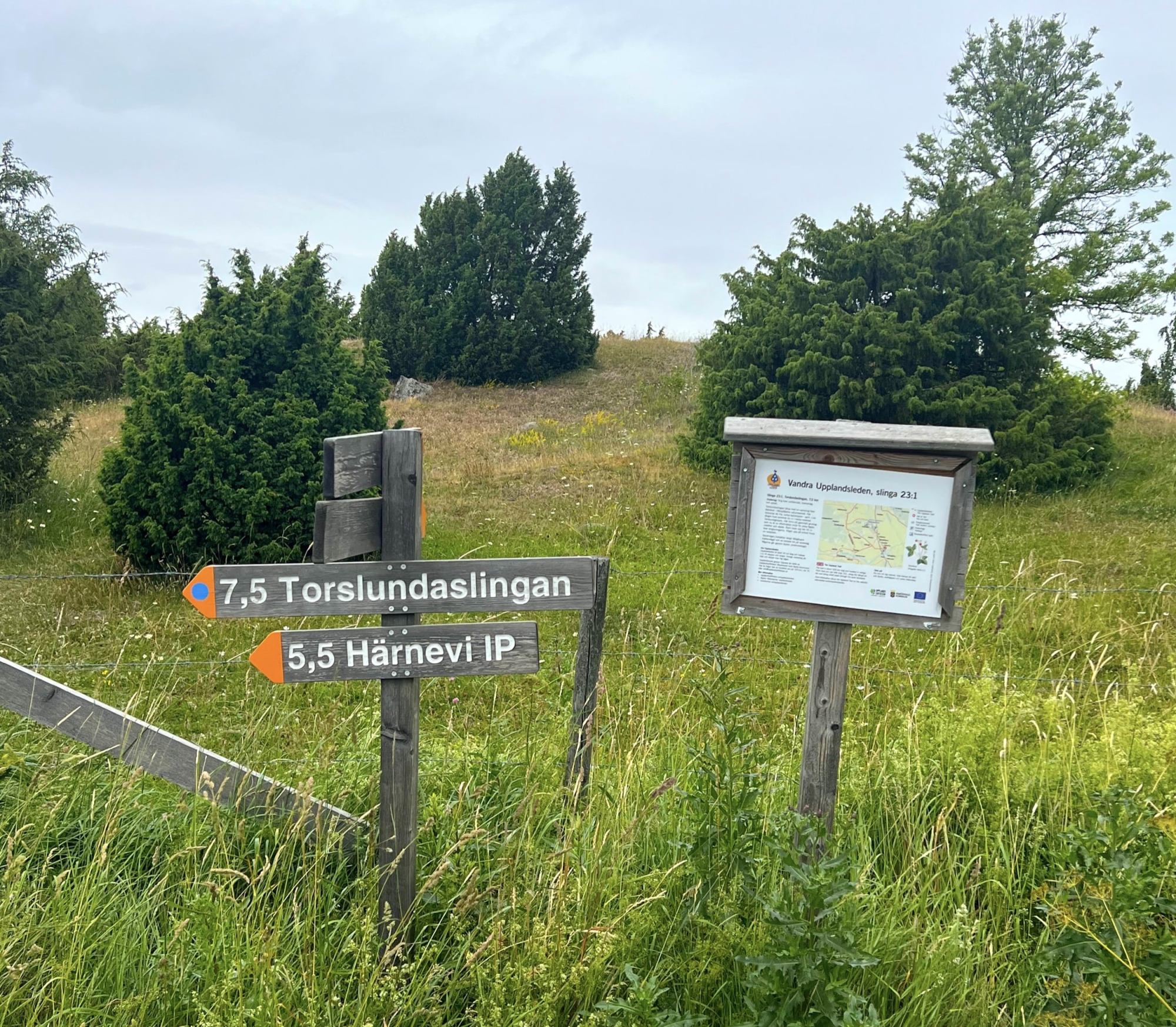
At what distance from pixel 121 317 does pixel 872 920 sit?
79.8ft

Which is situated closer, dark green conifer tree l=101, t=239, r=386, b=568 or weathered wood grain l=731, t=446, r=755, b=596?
weathered wood grain l=731, t=446, r=755, b=596

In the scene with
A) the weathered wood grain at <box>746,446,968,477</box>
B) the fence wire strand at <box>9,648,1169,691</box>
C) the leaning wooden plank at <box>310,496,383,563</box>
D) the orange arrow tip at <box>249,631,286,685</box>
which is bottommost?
the fence wire strand at <box>9,648,1169,691</box>

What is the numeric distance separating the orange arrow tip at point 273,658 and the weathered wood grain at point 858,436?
149 centimetres

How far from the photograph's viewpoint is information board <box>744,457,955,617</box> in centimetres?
295

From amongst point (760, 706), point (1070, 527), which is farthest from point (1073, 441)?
point (760, 706)

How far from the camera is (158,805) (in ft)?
11.0

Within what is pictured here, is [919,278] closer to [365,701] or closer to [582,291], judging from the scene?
[365,701]

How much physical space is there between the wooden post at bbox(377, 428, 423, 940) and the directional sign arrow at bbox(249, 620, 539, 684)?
0.06 metres

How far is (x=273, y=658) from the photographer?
275cm

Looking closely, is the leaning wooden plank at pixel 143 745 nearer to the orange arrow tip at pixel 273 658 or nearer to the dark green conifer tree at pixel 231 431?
the orange arrow tip at pixel 273 658

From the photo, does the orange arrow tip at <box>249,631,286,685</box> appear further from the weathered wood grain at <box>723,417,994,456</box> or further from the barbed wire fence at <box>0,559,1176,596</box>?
the barbed wire fence at <box>0,559,1176,596</box>

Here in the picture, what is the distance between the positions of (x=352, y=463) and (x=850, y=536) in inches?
62.5

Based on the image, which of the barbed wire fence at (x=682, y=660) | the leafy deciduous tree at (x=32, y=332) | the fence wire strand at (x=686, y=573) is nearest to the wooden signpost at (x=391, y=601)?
the barbed wire fence at (x=682, y=660)

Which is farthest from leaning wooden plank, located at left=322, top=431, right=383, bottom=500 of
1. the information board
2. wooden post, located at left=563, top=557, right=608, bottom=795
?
the information board
